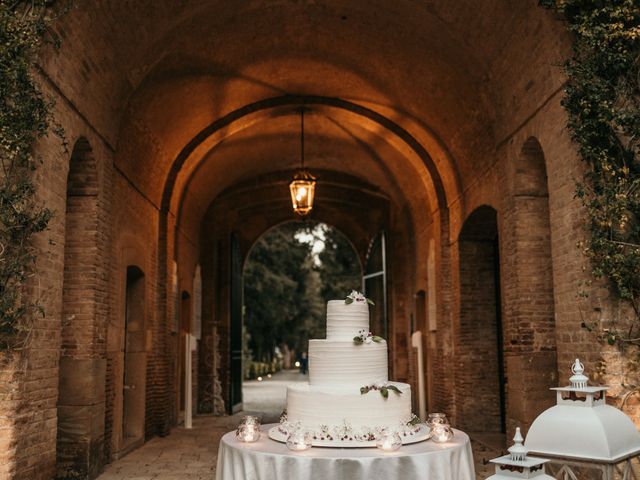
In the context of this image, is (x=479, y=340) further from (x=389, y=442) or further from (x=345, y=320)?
(x=389, y=442)

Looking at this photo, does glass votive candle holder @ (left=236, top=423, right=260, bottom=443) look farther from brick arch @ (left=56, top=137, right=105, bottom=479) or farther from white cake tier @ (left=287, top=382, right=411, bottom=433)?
brick arch @ (left=56, top=137, right=105, bottom=479)

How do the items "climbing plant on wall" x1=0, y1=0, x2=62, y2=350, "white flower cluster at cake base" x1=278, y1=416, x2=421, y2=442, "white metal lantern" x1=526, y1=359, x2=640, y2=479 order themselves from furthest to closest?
"climbing plant on wall" x1=0, y1=0, x2=62, y2=350 < "white flower cluster at cake base" x1=278, y1=416, x2=421, y2=442 < "white metal lantern" x1=526, y1=359, x2=640, y2=479

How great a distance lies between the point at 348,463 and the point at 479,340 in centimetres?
768

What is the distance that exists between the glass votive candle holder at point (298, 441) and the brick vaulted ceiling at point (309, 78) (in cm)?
413

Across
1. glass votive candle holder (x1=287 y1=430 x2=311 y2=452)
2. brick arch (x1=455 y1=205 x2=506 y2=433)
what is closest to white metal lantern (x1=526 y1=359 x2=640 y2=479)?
glass votive candle holder (x1=287 y1=430 x2=311 y2=452)

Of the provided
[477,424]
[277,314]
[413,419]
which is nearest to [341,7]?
[413,419]

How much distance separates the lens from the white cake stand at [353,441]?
4.90 metres

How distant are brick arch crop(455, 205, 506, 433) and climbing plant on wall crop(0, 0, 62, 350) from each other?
24.4 ft

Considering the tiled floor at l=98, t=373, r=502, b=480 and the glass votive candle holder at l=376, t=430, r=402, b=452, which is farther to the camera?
the tiled floor at l=98, t=373, r=502, b=480

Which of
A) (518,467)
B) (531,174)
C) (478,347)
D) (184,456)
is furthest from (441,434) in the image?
(478,347)

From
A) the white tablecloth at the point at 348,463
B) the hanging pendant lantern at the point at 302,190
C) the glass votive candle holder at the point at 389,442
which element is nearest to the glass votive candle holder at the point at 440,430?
the white tablecloth at the point at 348,463

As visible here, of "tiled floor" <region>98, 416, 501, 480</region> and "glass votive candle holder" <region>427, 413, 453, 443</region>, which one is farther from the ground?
"glass votive candle holder" <region>427, 413, 453, 443</region>

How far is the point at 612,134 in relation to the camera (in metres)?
6.22

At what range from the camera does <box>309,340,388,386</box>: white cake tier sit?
551 centimetres
